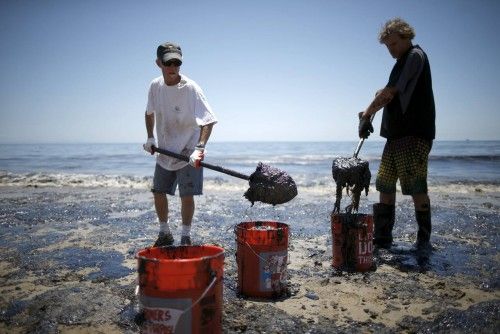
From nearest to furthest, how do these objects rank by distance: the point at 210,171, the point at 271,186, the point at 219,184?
Result: 1. the point at 271,186
2. the point at 219,184
3. the point at 210,171

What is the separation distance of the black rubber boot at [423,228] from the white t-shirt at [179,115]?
9.29ft

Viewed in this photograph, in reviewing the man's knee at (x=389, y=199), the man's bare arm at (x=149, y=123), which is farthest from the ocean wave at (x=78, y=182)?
the man's knee at (x=389, y=199)

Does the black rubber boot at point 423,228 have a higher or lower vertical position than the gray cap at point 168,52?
lower

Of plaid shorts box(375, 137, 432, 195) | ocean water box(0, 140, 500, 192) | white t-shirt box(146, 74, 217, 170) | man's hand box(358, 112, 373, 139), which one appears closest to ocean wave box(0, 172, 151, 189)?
ocean water box(0, 140, 500, 192)

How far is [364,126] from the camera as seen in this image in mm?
4656

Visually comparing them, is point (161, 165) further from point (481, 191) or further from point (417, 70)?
point (481, 191)

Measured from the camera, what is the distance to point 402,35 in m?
4.25

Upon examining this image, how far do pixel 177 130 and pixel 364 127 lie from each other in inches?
96.5

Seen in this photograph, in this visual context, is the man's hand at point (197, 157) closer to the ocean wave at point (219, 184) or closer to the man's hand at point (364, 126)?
the man's hand at point (364, 126)

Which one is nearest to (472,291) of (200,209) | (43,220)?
(200,209)

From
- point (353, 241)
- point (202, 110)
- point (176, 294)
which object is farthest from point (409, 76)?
point (176, 294)

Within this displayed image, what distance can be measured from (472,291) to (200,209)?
17.7 feet

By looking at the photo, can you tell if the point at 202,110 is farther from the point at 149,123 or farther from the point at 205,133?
the point at 149,123

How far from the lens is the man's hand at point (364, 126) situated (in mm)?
4625
